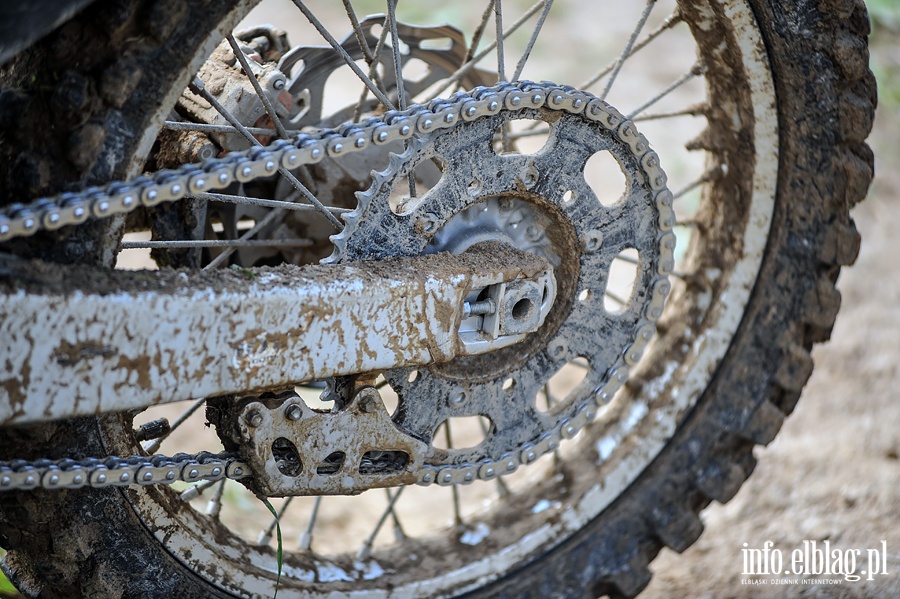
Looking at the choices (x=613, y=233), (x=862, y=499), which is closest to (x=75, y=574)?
(x=613, y=233)

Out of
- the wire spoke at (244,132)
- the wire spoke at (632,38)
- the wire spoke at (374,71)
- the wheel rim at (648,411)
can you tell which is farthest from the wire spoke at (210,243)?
the wire spoke at (632,38)

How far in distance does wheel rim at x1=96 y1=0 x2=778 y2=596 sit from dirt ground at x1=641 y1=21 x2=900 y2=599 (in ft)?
1.35

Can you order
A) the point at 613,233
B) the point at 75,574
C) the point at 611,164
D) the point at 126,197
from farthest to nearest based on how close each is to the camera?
the point at 611,164 < the point at 613,233 < the point at 75,574 < the point at 126,197

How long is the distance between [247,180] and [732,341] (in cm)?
107

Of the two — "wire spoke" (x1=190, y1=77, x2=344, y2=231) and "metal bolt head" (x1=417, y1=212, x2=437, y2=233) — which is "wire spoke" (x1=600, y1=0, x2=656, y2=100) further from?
"wire spoke" (x1=190, y1=77, x2=344, y2=231)

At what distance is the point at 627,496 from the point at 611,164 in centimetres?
299

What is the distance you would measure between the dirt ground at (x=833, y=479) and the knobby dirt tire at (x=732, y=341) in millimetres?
354

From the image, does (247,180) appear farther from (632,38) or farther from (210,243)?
(632,38)

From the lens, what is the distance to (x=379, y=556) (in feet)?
6.49

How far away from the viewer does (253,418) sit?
1.44 metres

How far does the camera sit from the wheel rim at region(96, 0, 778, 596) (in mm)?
1723

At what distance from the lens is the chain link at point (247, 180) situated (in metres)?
1.23

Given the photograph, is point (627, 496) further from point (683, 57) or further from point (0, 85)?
point (683, 57)

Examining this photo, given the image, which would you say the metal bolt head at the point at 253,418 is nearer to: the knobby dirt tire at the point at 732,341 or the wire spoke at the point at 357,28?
the knobby dirt tire at the point at 732,341
